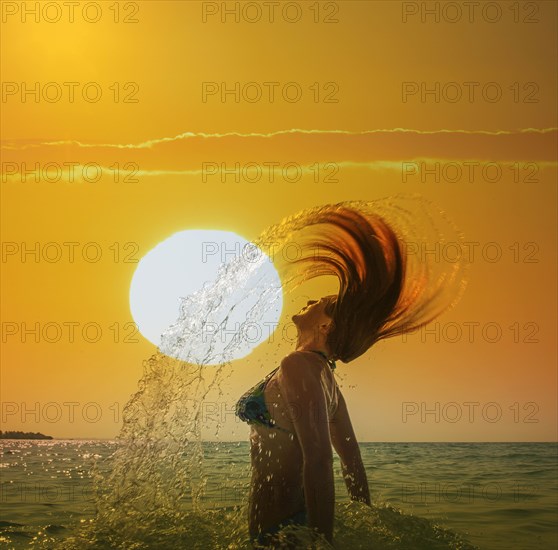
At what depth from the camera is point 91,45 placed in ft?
20.7

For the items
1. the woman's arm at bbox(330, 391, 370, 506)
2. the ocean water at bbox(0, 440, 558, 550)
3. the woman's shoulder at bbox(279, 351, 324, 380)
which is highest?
the woman's shoulder at bbox(279, 351, 324, 380)

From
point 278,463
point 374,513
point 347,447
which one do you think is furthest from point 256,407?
point 374,513

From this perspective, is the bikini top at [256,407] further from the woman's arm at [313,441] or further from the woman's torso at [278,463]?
the woman's arm at [313,441]

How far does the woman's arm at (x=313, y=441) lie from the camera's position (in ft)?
6.75

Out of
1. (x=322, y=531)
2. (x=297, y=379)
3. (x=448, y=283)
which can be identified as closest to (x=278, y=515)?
(x=322, y=531)

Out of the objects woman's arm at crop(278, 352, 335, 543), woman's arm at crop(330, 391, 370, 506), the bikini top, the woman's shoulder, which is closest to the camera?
woman's arm at crop(278, 352, 335, 543)

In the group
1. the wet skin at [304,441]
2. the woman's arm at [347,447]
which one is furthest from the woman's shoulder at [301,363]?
the woman's arm at [347,447]

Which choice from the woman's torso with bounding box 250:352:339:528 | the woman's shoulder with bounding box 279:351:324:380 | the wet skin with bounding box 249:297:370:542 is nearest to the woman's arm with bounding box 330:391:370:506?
the wet skin with bounding box 249:297:370:542

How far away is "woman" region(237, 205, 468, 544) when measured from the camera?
2.09 metres

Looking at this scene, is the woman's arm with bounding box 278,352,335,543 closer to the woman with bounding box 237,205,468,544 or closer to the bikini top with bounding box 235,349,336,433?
the woman with bounding box 237,205,468,544

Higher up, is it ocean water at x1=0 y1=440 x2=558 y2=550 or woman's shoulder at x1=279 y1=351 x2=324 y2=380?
woman's shoulder at x1=279 y1=351 x2=324 y2=380

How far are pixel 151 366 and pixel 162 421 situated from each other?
0.88 ft

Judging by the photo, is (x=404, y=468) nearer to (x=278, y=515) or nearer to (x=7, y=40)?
(x=7, y=40)

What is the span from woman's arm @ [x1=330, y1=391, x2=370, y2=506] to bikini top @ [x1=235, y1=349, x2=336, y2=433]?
1.10ft
